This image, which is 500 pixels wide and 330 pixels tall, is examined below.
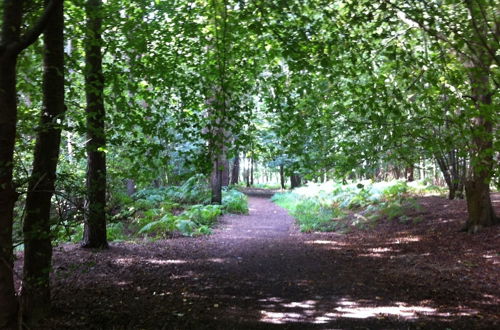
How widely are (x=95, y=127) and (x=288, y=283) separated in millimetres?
4468

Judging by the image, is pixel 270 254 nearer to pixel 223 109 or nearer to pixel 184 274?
pixel 184 274

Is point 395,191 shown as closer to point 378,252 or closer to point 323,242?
point 323,242

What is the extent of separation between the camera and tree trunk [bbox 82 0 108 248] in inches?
169

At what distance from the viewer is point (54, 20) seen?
5.33 meters

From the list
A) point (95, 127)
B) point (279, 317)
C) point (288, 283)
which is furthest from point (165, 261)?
point (95, 127)

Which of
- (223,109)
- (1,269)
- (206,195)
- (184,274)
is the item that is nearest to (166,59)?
(223,109)

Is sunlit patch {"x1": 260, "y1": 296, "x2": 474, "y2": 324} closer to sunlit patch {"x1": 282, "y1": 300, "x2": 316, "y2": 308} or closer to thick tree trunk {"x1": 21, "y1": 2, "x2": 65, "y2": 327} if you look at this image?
sunlit patch {"x1": 282, "y1": 300, "x2": 316, "y2": 308}

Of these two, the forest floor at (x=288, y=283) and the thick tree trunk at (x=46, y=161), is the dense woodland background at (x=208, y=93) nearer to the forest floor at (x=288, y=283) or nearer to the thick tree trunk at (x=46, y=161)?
the thick tree trunk at (x=46, y=161)

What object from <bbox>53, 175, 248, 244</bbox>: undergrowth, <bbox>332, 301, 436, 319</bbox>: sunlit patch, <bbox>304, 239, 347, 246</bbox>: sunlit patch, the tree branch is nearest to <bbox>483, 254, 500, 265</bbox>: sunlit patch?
<bbox>332, 301, 436, 319</bbox>: sunlit patch

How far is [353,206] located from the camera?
61.0 ft

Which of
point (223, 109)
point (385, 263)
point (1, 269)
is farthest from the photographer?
point (385, 263)

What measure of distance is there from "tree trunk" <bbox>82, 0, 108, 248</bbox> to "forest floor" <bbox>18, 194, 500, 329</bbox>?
582 mm

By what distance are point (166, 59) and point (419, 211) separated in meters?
10.4

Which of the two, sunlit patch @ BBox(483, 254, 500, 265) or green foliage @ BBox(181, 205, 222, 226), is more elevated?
green foliage @ BBox(181, 205, 222, 226)
